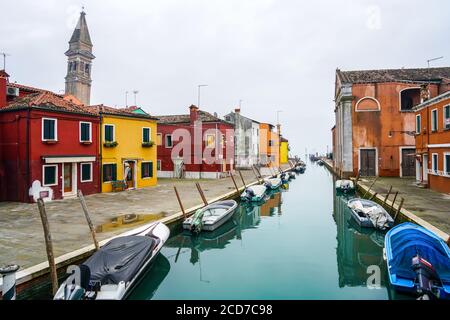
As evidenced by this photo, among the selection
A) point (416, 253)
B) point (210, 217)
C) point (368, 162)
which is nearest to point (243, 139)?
point (368, 162)

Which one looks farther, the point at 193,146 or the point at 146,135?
the point at 193,146

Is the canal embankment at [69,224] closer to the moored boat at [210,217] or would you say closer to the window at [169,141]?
the moored boat at [210,217]

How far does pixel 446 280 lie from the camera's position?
22.8ft

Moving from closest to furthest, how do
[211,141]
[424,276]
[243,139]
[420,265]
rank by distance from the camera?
[424,276] → [420,265] → [211,141] → [243,139]

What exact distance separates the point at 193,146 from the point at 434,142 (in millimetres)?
20457

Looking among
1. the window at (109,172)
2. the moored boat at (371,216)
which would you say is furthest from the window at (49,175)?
the moored boat at (371,216)

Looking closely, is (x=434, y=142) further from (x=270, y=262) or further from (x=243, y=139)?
(x=243, y=139)

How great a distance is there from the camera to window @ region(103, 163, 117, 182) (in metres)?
20.8

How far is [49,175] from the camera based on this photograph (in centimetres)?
1709

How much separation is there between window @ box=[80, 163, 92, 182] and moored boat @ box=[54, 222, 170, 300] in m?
11.6

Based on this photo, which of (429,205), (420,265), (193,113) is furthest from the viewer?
(193,113)

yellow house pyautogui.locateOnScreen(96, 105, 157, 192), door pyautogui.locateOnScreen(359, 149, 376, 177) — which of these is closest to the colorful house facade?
yellow house pyautogui.locateOnScreen(96, 105, 157, 192)

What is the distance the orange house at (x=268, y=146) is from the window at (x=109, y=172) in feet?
114
